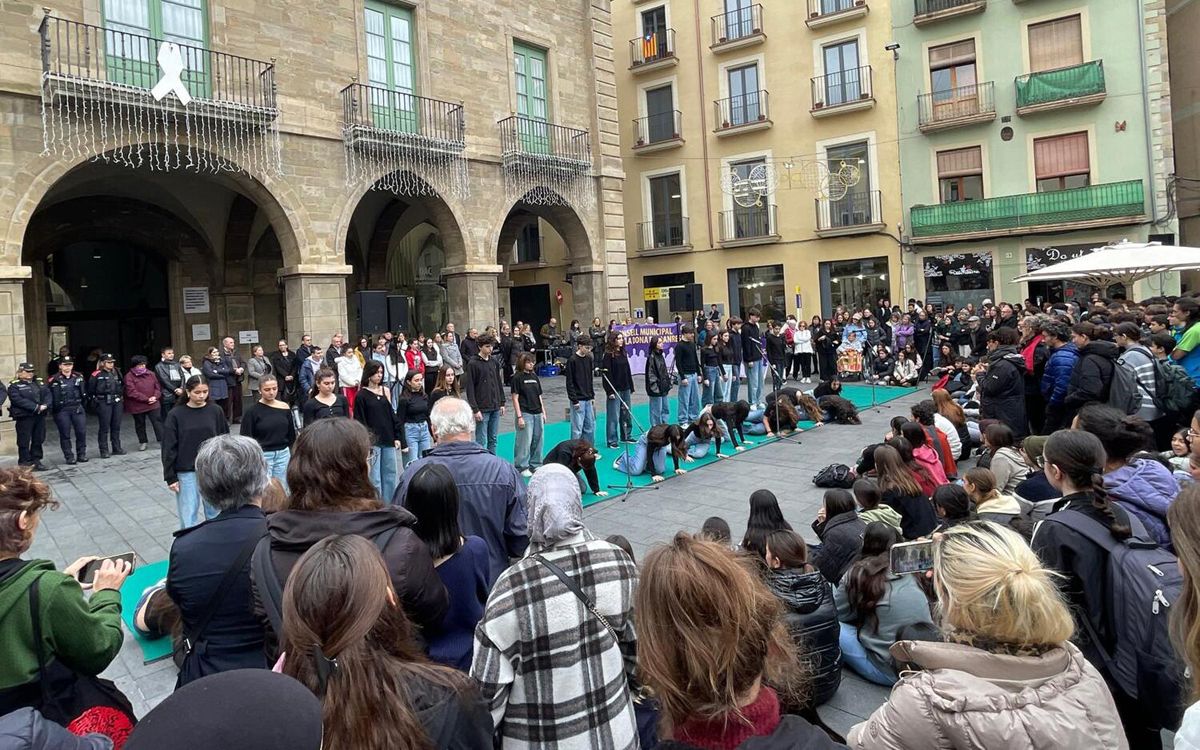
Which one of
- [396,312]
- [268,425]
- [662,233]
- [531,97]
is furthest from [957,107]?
[268,425]

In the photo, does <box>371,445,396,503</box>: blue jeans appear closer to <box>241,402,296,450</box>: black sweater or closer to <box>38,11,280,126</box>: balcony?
<box>241,402,296,450</box>: black sweater

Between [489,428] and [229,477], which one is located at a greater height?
[229,477]

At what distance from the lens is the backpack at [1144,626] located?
2533 millimetres

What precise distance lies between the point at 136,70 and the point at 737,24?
64.6 ft

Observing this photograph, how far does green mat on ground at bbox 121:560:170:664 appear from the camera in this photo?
475 centimetres

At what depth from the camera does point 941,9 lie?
22828 mm

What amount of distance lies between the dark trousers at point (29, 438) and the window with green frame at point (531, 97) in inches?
453

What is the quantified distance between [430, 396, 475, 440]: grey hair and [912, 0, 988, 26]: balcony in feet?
78.8

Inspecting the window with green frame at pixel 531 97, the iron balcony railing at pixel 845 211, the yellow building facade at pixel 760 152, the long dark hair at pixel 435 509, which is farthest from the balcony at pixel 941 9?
the long dark hair at pixel 435 509

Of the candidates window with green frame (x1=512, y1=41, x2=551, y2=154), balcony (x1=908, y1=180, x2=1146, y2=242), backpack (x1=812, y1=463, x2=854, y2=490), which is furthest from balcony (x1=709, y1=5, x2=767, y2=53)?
backpack (x1=812, y1=463, x2=854, y2=490)

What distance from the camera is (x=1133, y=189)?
813 inches

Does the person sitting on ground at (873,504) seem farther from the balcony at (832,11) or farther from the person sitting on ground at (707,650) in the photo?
the balcony at (832,11)

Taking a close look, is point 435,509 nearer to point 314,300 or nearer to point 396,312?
point 396,312

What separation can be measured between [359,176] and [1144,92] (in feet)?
67.8
